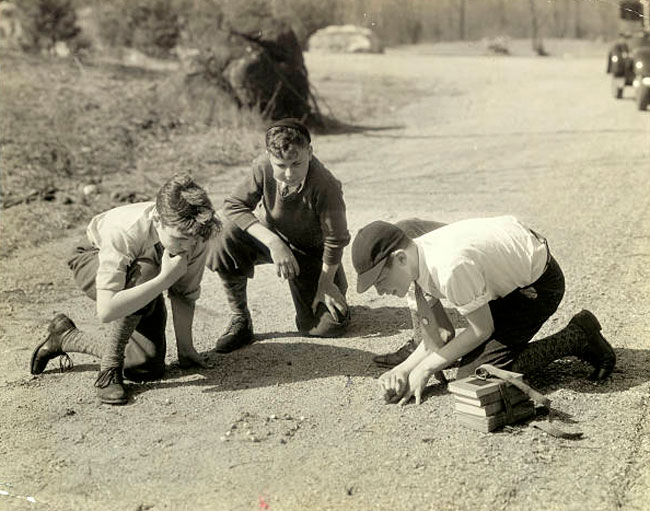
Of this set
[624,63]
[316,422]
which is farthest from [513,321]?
[624,63]

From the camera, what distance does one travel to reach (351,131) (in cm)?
1224

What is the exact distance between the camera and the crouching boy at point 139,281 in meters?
3.87

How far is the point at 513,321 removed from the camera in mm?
3969

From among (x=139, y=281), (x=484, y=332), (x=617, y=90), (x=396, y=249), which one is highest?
(x=396, y=249)

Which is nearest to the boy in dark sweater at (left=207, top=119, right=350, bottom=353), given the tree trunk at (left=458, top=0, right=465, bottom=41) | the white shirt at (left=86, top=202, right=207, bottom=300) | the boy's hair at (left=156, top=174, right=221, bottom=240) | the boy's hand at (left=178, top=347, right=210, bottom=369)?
the boy's hand at (left=178, top=347, right=210, bottom=369)

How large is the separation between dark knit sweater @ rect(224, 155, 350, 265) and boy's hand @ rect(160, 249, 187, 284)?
0.87 meters

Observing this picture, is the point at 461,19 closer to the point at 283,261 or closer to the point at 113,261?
the point at 283,261

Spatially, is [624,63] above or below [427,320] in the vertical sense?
below

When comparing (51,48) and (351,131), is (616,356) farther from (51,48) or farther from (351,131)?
(51,48)

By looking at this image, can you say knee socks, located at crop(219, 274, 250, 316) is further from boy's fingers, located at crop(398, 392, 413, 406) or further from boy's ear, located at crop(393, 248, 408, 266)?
boy's ear, located at crop(393, 248, 408, 266)

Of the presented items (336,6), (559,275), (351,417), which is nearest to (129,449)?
(351,417)

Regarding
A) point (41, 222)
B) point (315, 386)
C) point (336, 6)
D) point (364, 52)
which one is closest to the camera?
point (315, 386)

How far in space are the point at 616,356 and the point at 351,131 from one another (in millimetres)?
8248

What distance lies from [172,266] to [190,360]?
0.76 m
